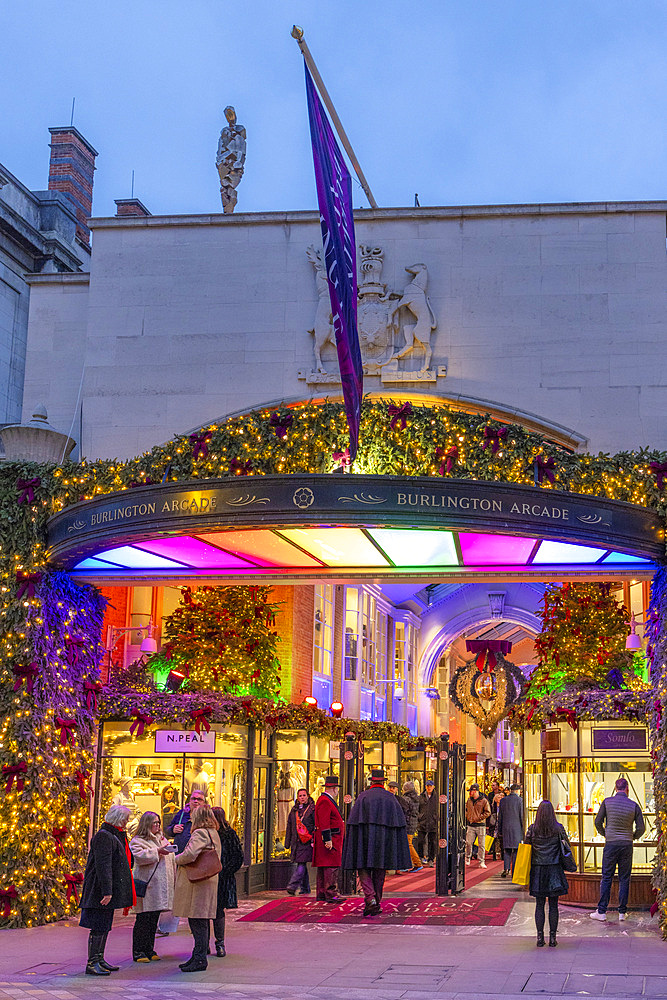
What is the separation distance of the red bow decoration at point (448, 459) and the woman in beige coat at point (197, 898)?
380cm


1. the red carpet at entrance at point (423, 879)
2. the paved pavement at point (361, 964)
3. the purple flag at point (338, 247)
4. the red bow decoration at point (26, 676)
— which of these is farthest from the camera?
the red carpet at entrance at point (423, 879)

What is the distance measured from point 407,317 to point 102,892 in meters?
12.3

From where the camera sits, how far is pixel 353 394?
9.26m

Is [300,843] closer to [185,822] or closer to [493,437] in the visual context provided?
[185,822]

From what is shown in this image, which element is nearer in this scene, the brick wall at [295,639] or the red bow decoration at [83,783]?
the red bow decoration at [83,783]

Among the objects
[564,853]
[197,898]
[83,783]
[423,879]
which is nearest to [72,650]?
[83,783]

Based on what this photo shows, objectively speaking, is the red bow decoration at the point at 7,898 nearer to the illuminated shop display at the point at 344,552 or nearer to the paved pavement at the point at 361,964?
the paved pavement at the point at 361,964

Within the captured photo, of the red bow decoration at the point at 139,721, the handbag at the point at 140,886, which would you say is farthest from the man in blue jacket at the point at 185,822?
the red bow decoration at the point at 139,721

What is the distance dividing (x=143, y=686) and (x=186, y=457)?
177 inches

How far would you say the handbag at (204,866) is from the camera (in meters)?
8.87

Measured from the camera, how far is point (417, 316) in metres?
18.6

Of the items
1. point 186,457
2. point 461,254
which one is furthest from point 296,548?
point 461,254

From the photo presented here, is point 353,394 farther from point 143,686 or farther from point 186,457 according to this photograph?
point 143,686

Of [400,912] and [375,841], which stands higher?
[375,841]
